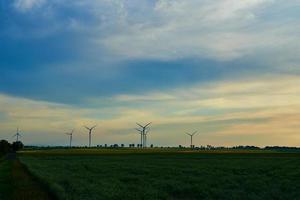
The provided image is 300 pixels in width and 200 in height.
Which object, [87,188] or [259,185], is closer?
[87,188]

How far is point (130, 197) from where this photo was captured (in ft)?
89.0

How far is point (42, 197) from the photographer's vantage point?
2906cm

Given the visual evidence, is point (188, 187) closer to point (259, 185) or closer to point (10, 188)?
point (259, 185)

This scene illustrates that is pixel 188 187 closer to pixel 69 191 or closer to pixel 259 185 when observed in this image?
pixel 259 185

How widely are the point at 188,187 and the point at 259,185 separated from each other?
18.4 ft

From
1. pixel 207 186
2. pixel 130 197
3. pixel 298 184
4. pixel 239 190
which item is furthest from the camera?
Answer: pixel 298 184

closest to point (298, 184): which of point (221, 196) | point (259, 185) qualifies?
point (259, 185)

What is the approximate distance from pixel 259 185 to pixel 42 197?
50.3 ft

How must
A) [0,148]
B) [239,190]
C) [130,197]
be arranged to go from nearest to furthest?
[130,197] < [239,190] < [0,148]

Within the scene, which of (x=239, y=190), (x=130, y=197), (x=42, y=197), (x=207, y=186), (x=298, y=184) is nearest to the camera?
(x=130, y=197)

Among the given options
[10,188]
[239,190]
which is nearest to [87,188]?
→ [10,188]

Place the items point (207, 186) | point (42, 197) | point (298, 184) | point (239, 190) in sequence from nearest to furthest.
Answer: point (42, 197)
point (239, 190)
point (207, 186)
point (298, 184)

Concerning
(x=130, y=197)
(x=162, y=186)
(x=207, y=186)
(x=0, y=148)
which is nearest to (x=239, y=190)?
(x=207, y=186)

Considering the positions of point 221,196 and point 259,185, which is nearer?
point 221,196
